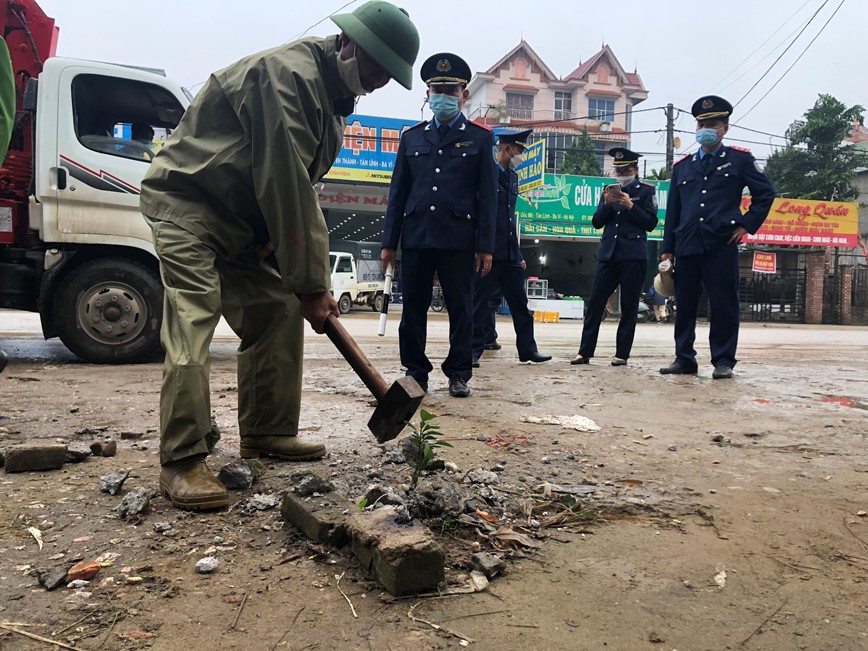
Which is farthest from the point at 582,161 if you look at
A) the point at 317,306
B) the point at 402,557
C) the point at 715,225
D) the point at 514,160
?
the point at 402,557

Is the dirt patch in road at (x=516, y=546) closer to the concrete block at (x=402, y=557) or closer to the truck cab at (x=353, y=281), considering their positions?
the concrete block at (x=402, y=557)

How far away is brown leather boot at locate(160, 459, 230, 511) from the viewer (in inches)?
77.1

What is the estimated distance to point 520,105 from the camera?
4444 centimetres

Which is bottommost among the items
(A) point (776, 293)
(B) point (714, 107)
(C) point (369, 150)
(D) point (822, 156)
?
(A) point (776, 293)

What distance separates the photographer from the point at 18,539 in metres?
1.75

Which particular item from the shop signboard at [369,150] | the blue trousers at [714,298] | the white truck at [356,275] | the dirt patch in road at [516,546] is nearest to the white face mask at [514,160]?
the blue trousers at [714,298]

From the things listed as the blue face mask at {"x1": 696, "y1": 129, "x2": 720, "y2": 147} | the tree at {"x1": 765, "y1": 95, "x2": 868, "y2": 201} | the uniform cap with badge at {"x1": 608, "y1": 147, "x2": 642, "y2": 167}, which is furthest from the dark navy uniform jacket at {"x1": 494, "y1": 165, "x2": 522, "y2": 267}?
the tree at {"x1": 765, "y1": 95, "x2": 868, "y2": 201}

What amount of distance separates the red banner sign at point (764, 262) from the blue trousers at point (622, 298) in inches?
812

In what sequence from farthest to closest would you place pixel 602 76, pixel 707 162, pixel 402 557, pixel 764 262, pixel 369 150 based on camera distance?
1. pixel 602 76
2. pixel 764 262
3. pixel 369 150
4. pixel 707 162
5. pixel 402 557

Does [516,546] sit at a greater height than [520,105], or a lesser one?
lesser

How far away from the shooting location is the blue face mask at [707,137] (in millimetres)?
5430

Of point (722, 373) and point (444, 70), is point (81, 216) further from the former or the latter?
point (722, 373)

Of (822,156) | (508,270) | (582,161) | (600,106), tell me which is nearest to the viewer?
(508,270)

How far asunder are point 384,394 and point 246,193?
0.89 metres
